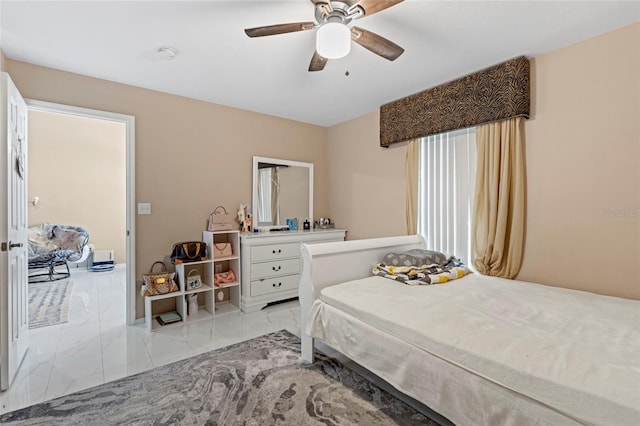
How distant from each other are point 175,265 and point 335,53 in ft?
8.56

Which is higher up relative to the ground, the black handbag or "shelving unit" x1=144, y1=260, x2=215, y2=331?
the black handbag

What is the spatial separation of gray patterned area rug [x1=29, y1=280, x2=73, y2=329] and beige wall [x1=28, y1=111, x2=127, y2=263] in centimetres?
139

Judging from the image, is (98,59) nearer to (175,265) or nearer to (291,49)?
(291,49)

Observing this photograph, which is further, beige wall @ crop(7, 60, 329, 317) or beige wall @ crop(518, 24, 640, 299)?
beige wall @ crop(7, 60, 329, 317)

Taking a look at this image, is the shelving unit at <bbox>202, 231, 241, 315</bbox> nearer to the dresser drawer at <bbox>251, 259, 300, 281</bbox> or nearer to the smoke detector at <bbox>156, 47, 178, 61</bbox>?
the dresser drawer at <bbox>251, 259, 300, 281</bbox>

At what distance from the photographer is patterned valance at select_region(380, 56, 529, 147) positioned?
92.9 inches

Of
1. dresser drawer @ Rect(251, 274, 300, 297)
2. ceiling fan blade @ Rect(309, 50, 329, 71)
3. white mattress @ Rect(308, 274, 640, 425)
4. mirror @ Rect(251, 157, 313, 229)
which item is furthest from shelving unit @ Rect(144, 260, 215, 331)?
ceiling fan blade @ Rect(309, 50, 329, 71)

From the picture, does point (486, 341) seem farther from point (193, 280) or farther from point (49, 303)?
point (49, 303)

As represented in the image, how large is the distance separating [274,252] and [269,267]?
18 centimetres

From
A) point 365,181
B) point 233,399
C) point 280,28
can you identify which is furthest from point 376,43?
point 233,399

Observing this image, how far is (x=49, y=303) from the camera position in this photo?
358 centimetres

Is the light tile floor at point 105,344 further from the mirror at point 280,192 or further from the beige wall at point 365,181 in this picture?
the beige wall at point 365,181

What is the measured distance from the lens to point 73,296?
3.91 metres

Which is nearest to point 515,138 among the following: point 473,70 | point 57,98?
point 473,70
